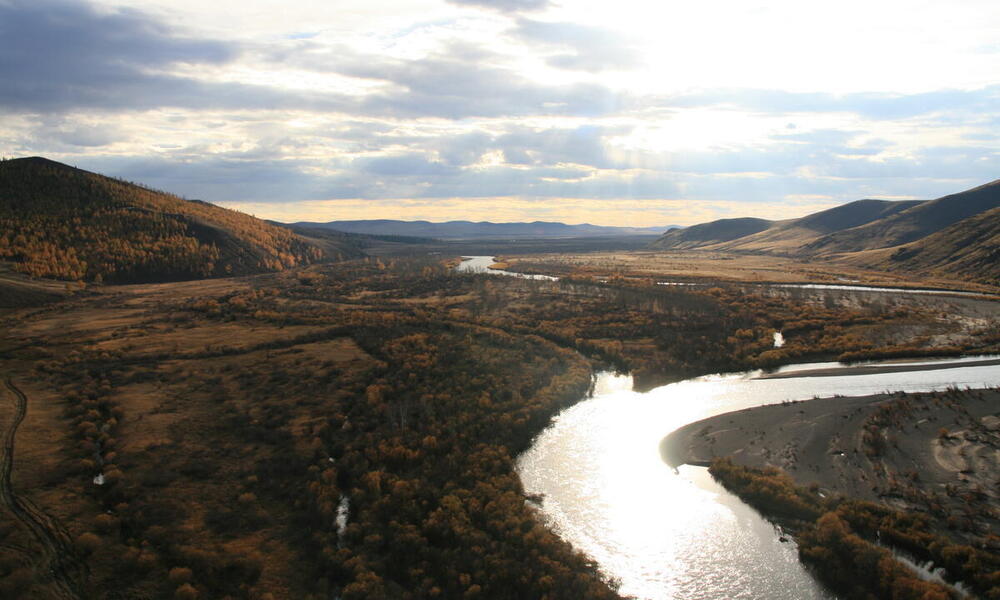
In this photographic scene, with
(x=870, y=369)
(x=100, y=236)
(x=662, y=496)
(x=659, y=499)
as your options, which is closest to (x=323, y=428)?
(x=659, y=499)

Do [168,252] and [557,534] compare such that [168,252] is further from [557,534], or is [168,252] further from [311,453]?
[557,534]

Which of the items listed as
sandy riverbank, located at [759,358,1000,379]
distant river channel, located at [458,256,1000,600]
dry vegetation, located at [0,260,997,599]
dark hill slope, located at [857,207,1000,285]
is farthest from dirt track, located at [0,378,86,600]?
dark hill slope, located at [857,207,1000,285]

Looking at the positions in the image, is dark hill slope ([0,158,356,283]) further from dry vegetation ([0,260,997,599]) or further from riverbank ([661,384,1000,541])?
riverbank ([661,384,1000,541])

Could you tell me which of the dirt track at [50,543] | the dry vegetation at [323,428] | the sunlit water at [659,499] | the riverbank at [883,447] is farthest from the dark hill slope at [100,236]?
the riverbank at [883,447]

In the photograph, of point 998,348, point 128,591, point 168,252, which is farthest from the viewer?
point 168,252

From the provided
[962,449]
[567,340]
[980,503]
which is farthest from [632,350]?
[980,503]

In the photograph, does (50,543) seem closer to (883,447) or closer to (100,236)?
(883,447)

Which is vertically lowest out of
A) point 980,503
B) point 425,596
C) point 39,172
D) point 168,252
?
point 425,596
